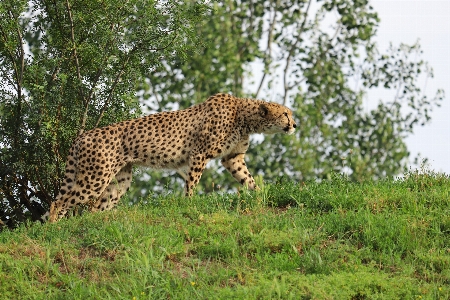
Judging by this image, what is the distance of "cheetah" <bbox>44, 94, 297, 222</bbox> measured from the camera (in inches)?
417

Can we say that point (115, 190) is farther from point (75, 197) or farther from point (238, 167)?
point (238, 167)

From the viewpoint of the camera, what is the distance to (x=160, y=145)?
10.7m

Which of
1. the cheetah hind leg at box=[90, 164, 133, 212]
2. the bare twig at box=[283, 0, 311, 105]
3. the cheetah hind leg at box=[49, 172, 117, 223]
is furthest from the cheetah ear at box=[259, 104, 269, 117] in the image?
the bare twig at box=[283, 0, 311, 105]

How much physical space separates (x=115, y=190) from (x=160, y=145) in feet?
3.41

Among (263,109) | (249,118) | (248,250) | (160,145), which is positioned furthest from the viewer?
(263,109)

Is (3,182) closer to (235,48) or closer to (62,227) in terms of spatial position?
(62,227)

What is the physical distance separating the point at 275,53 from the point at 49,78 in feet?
26.2

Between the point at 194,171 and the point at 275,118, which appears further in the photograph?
the point at 275,118

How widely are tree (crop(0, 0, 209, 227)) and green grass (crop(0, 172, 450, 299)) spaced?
2.57 meters

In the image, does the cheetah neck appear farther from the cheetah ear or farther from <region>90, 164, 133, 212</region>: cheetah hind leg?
<region>90, 164, 133, 212</region>: cheetah hind leg

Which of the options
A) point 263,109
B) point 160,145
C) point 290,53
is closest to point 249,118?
point 263,109

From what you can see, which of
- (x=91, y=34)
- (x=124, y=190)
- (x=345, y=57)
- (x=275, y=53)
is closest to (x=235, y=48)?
(x=275, y=53)

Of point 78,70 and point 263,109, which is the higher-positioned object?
point 78,70

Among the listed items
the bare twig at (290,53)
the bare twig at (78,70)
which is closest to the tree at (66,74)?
the bare twig at (78,70)
